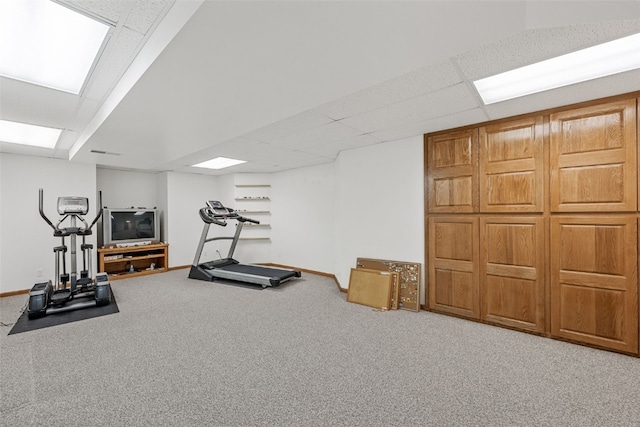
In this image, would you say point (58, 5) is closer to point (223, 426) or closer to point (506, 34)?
point (506, 34)

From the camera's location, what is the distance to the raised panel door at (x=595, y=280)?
8.34 ft

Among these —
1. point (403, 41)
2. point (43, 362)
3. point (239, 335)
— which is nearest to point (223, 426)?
point (239, 335)

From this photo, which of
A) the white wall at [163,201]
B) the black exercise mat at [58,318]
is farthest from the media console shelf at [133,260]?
the black exercise mat at [58,318]

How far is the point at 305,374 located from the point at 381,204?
2.66 metres

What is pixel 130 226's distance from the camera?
20.2 ft

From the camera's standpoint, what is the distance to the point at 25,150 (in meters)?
4.63

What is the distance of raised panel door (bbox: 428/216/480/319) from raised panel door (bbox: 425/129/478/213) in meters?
0.20

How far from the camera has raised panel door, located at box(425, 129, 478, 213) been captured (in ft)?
11.2

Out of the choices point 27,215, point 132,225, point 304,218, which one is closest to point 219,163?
point 304,218

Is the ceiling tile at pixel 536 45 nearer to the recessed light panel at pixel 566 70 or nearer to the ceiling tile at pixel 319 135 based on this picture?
the recessed light panel at pixel 566 70

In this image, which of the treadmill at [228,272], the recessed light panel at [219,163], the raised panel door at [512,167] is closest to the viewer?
the raised panel door at [512,167]

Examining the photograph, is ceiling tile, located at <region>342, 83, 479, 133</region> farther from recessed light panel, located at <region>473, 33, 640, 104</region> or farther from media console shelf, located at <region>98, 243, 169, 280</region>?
media console shelf, located at <region>98, 243, 169, 280</region>

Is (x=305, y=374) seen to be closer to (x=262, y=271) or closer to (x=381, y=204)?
(x=381, y=204)

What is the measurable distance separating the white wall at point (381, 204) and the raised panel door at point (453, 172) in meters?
0.16
